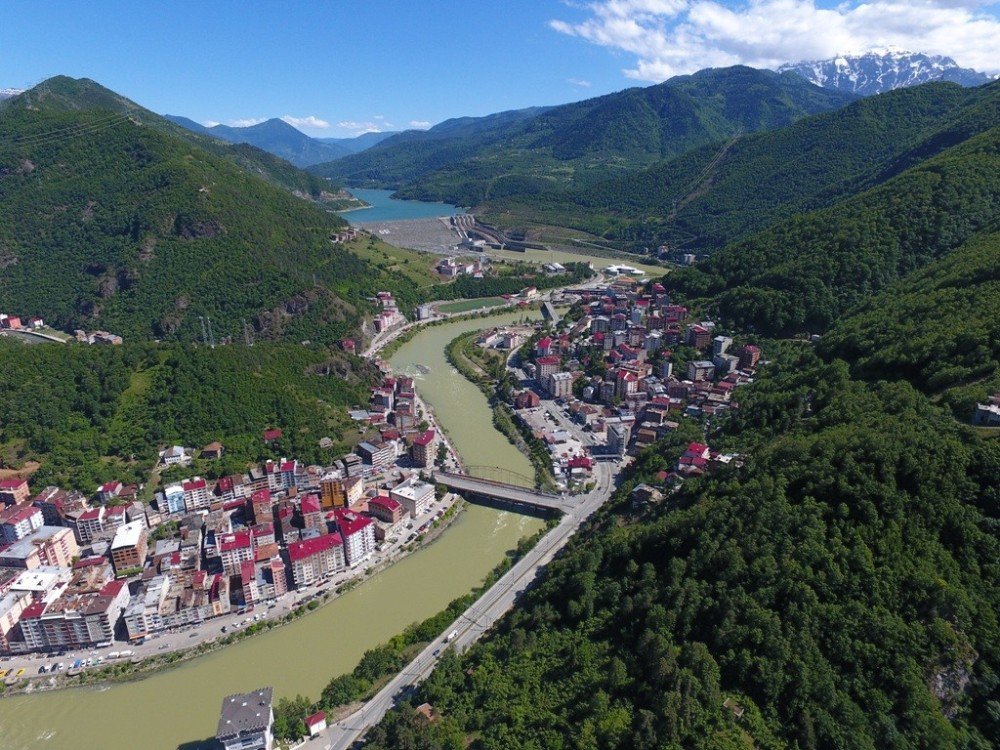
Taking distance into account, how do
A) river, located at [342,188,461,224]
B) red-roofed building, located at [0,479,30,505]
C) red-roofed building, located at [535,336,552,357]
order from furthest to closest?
river, located at [342,188,461,224] < red-roofed building, located at [535,336,552,357] < red-roofed building, located at [0,479,30,505]

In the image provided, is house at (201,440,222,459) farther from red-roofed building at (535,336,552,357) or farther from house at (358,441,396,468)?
red-roofed building at (535,336,552,357)

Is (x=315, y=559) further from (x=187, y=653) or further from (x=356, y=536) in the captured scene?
(x=187, y=653)

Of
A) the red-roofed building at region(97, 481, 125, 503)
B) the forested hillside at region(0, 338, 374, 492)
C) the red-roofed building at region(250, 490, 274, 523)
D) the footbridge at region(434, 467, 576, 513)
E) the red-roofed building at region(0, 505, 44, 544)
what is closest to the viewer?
the red-roofed building at region(0, 505, 44, 544)

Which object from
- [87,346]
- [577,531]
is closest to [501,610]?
[577,531]

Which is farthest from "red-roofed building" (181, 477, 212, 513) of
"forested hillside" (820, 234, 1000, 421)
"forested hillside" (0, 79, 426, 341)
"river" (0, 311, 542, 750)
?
"forested hillside" (820, 234, 1000, 421)

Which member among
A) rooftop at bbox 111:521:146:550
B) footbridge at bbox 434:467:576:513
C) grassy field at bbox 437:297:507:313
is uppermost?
grassy field at bbox 437:297:507:313

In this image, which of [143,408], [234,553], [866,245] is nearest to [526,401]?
[234,553]
